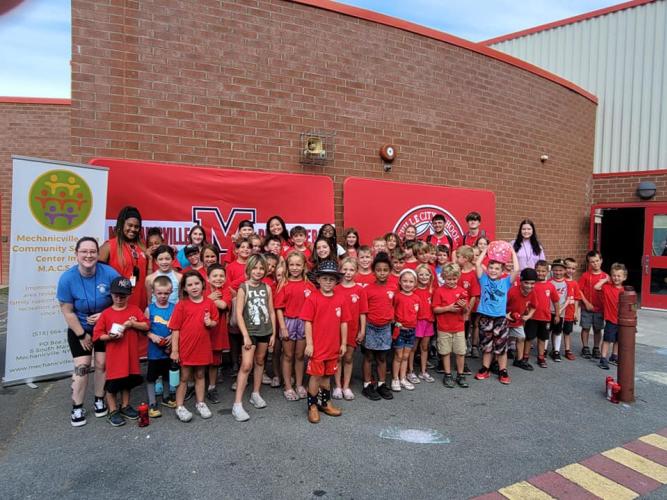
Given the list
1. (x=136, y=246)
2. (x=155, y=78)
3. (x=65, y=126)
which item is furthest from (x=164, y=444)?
(x=65, y=126)

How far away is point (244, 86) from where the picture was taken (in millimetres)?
6594

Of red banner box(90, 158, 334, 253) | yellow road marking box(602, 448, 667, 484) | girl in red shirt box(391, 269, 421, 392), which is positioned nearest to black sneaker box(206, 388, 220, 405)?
girl in red shirt box(391, 269, 421, 392)

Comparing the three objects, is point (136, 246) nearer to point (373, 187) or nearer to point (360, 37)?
point (373, 187)

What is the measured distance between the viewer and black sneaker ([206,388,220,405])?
4.52 m

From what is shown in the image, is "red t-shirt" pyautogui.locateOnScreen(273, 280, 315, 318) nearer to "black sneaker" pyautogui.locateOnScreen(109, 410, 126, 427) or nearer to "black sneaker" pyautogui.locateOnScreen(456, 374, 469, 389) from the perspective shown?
"black sneaker" pyautogui.locateOnScreen(109, 410, 126, 427)

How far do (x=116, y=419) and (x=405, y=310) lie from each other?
299 cm

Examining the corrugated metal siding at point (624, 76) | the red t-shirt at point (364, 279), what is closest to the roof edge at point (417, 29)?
the corrugated metal siding at point (624, 76)

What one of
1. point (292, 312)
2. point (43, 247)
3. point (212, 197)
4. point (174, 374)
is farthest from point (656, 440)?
point (43, 247)

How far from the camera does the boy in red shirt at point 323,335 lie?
13.7 feet

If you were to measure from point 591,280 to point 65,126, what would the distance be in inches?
570

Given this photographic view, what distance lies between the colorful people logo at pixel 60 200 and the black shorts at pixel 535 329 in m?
5.69

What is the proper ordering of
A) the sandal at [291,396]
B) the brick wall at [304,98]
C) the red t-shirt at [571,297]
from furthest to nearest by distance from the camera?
1. the red t-shirt at [571,297]
2. the brick wall at [304,98]
3. the sandal at [291,396]

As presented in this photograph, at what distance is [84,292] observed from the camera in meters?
3.96

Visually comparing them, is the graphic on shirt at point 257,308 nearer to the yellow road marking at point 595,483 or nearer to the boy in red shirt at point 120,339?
the boy in red shirt at point 120,339
